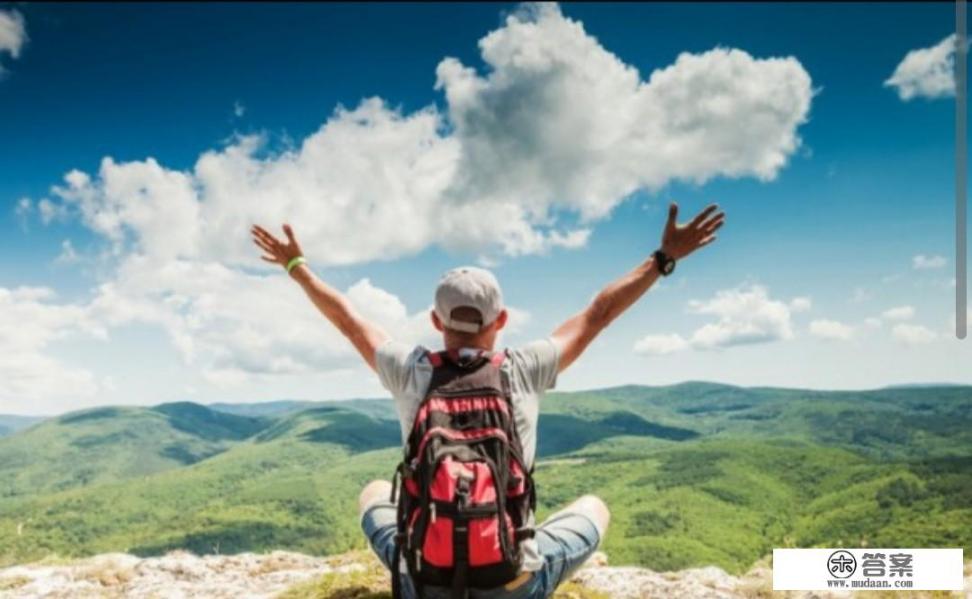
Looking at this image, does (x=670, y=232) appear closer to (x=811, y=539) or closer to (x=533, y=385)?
(x=533, y=385)

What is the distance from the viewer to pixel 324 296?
208 inches

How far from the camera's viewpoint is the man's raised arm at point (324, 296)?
16.4 ft

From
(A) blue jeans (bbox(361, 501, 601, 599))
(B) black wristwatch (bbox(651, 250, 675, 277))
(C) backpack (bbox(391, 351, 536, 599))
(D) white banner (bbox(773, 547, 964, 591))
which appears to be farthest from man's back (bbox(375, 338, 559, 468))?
(D) white banner (bbox(773, 547, 964, 591))

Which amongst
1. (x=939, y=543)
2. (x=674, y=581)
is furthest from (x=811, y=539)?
(x=674, y=581)

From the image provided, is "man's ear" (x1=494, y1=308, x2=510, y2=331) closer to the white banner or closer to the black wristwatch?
the black wristwatch

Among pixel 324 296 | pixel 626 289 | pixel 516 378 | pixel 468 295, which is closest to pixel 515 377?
pixel 516 378

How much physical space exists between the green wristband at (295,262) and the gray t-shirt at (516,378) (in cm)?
151

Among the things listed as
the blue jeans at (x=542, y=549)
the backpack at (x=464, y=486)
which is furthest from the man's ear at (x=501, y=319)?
the blue jeans at (x=542, y=549)

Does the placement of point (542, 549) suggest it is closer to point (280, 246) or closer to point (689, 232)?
point (689, 232)

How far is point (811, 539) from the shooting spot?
196m

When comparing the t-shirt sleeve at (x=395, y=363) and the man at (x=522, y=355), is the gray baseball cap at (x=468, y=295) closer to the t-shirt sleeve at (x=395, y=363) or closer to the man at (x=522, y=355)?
the man at (x=522, y=355)

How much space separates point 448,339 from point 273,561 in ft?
20.2

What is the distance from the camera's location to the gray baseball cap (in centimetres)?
449

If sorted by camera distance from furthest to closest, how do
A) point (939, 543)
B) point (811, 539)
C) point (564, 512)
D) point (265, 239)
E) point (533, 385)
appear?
point (811, 539) → point (939, 543) → point (265, 239) → point (564, 512) → point (533, 385)
